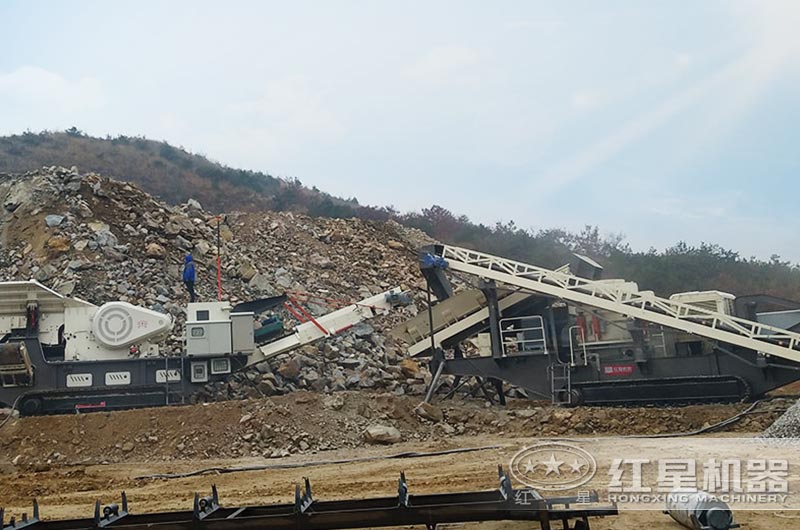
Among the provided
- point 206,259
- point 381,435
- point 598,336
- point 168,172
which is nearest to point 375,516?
point 381,435

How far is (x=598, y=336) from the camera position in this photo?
16328 millimetres

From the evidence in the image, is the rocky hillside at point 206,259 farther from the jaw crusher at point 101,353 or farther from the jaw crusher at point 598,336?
the jaw crusher at point 598,336

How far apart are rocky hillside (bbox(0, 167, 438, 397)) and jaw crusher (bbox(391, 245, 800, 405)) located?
8.68 feet

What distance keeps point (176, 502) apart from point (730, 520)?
5907mm

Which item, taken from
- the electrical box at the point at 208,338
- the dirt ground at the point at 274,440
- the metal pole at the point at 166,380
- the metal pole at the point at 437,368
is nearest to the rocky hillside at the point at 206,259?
the metal pole at the point at 166,380

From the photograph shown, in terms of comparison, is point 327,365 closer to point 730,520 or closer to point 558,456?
point 558,456

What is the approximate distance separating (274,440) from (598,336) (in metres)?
7.06

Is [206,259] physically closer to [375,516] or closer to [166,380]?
[166,380]

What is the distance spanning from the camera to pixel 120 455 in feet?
44.1

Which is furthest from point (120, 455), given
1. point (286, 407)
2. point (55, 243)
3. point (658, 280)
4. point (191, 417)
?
point (658, 280)

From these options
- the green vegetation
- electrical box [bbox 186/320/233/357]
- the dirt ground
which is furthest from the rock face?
the green vegetation

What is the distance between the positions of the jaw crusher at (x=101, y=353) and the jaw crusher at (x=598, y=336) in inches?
173

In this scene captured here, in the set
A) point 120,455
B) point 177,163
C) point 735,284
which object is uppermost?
point 177,163

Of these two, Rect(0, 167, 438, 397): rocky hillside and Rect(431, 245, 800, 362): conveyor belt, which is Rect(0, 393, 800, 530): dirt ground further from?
Rect(0, 167, 438, 397): rocky hillside
